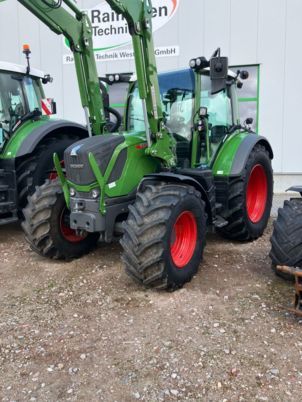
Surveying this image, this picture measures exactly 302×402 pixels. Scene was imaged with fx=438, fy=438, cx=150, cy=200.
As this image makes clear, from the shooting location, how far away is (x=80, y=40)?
4.59 meters

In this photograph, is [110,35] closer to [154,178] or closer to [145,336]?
[154,178]

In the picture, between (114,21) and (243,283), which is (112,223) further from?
(114,21)

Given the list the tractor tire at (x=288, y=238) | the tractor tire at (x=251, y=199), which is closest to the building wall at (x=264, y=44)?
the tractor tire at (x=251, y=199)

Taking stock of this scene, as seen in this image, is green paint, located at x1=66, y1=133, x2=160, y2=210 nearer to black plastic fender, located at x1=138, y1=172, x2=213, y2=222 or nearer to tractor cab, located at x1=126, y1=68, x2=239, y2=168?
black plastic fender, located at x1=138, y1=172, x2=213, y2=222

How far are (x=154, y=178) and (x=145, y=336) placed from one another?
5.02 feet

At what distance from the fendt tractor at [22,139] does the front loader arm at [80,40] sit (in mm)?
554

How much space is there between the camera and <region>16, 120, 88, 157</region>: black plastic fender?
19.0 ft

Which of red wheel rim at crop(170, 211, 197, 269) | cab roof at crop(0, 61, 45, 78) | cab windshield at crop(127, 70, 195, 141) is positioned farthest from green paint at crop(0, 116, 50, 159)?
red wheel rim at crop(170, 211, 197, 269)

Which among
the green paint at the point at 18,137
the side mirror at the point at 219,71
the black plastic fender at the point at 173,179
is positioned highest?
the side mirror at the point at 219,71

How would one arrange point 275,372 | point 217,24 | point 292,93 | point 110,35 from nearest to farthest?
point 275,372
point 292,93
point 217,24
point 110,35

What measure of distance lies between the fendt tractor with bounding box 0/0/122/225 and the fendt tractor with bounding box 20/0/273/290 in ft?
3.69

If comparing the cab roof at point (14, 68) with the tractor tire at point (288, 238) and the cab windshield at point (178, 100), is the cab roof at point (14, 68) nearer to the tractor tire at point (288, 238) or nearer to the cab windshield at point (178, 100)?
the cab windshield at point (178, 100)

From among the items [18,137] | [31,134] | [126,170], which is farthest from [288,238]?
[18,137]

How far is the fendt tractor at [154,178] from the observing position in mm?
3816
